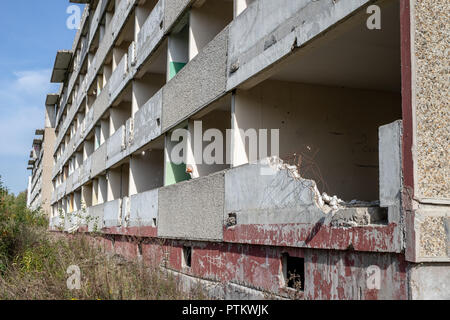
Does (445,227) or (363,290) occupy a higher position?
(445,227)

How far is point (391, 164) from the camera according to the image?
14.5ft

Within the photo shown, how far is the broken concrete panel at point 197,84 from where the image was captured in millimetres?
8305

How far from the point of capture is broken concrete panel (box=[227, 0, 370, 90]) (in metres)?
5.44

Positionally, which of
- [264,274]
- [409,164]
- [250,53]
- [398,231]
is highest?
[250,53]

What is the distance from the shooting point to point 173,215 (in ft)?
33.2

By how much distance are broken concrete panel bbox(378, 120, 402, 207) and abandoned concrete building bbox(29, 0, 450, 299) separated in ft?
0.05

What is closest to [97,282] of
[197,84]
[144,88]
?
[197,84]

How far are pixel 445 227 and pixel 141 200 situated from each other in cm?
917

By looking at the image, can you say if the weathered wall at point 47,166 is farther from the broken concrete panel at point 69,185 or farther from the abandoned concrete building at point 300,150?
the abandoned concrete building at point 300,150

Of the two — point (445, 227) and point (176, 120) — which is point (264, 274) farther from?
point (176, 120)

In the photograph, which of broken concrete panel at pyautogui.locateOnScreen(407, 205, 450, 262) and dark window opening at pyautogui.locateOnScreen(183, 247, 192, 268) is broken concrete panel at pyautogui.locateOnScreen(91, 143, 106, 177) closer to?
dark window opening at pyautogui.locateOnScreen(183, 247, 192, 268)

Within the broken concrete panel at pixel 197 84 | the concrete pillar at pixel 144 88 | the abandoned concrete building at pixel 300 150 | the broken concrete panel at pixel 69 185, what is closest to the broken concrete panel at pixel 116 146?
the abandoned concrete building at pixel 300 150

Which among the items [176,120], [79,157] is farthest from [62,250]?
[79,157]

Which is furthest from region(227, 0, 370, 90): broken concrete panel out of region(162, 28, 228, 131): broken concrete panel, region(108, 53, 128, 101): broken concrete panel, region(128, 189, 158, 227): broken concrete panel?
region(108, 53, 128, 101): broken concrete panel
